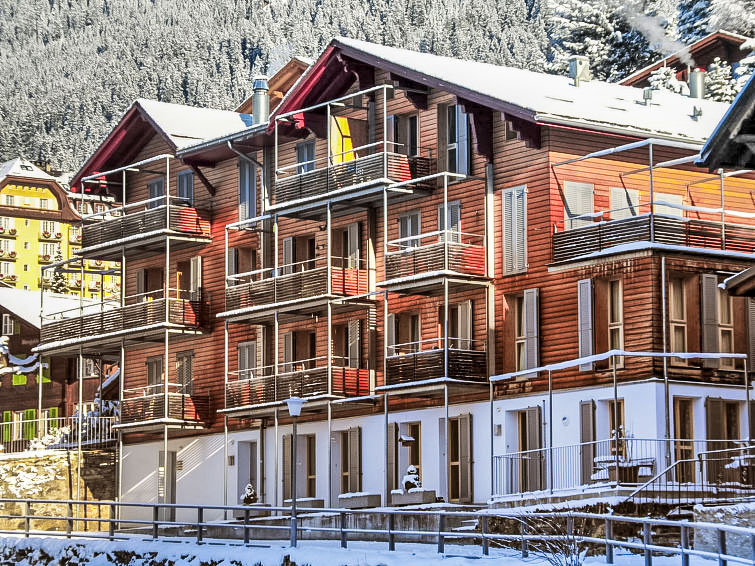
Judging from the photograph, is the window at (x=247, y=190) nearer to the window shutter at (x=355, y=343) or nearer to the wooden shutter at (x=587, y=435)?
the window shutter at (x=355, y=343)

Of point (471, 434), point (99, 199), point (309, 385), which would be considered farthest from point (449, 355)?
point (99, 199)

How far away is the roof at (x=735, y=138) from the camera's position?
2588cm

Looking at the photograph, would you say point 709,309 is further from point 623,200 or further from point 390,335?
point 390,335

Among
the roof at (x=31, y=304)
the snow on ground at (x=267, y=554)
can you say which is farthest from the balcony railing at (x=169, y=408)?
the roof at (x=31, y=304)

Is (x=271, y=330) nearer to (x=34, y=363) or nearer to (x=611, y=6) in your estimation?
(x=34, y=363)

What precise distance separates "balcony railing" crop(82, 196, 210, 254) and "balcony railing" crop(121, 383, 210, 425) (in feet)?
17.6

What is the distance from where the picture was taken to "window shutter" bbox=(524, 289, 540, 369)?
167 ft

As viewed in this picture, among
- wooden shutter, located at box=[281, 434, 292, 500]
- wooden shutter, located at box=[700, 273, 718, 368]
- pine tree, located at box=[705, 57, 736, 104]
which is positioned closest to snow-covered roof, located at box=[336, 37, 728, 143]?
wooden shutter, located at box=[700, 273, 718, 368]

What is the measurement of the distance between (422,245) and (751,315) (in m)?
10.6

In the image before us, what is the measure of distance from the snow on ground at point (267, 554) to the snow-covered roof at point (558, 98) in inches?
547

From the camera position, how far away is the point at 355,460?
57.0 metres

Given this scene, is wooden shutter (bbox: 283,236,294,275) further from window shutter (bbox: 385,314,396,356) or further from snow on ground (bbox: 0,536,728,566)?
snow on ground (bbox: 0,536,728,566)

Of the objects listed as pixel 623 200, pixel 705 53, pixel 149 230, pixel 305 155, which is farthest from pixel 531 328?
pixel 705 53

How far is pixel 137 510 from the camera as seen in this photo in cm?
6538
